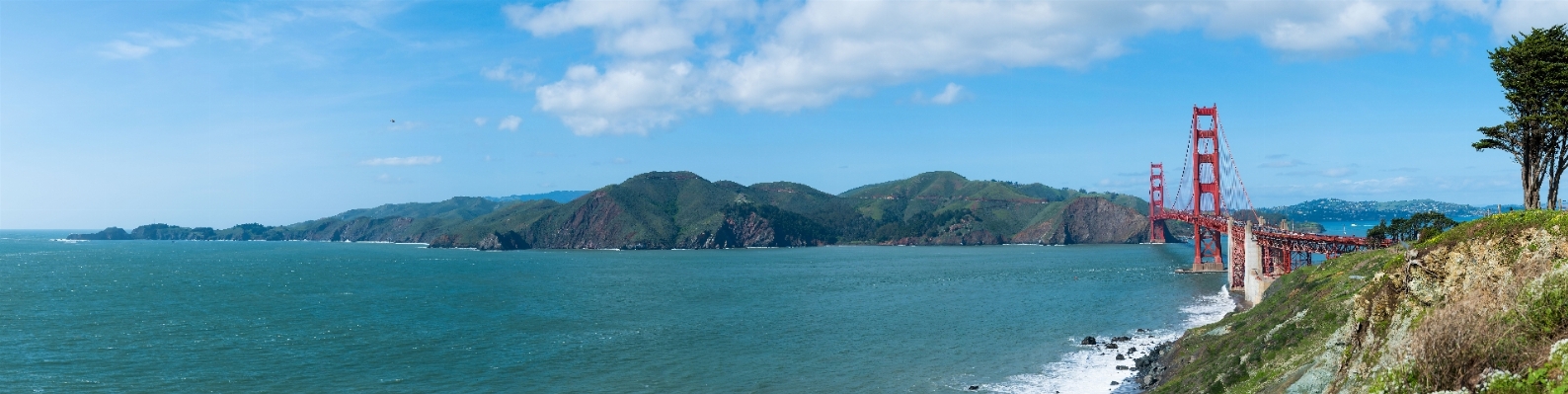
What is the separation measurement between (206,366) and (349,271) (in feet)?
278

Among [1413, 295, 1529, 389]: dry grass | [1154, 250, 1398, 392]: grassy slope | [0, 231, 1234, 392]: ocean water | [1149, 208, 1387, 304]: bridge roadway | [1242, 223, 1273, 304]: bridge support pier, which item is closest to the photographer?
[1413, 295, 1529, 389]: dry grass

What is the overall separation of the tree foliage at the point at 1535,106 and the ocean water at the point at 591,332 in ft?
47.5

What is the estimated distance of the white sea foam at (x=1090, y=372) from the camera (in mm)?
35156

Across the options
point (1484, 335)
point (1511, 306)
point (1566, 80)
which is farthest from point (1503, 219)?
point (1566, 80)

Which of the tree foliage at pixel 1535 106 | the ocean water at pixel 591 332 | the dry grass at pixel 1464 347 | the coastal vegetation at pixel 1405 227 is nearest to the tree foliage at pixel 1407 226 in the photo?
the coastal vegetation at pixel 1405 227

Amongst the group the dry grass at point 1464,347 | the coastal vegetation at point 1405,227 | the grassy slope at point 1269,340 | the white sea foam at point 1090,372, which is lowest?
the white sea foam at point 1090,372

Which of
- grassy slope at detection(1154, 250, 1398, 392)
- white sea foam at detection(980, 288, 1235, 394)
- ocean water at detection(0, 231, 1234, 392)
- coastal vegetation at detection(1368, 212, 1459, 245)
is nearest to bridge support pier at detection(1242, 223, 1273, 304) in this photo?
ocean water at detection(0, 231, 1234, 392)

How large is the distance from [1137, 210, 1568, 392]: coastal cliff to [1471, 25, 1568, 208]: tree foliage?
21.9ft

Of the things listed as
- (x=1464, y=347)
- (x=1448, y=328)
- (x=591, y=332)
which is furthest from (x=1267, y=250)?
(x=1464, y=347)

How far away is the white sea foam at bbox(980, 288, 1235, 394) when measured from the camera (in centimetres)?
3516

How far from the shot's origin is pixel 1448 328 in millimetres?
13062

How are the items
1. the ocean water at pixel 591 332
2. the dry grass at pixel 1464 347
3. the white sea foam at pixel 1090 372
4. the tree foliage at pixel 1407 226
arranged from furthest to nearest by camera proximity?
the tree foliage at pixel 1407 226 → the ocean water at pixel 591 332 → the white sea foam at pixel 1090 372 → the dry grass at pixel 1464 347

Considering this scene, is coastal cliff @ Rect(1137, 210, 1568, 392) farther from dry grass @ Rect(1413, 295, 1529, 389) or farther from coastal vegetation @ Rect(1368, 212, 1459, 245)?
coastal vegetation @ Rect(1368, 212, 1459, 245)

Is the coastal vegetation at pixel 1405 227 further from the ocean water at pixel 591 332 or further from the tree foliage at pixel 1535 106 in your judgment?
the tree foliage at pixel 1535 106
